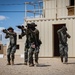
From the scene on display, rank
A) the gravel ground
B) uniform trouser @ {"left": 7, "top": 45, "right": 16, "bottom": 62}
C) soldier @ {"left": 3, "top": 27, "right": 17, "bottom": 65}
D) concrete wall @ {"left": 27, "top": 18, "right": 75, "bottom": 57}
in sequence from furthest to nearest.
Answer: concrete wall @ {"left": 27, "top": 18, "right": 75, "bottom": 57}
soldier @ {"left": 3, "top": 27, "right": 17, "bottom": 65}
uniform trouser @ {"left": 7, "top": 45, "right": 16, "bottom": 62}
the gravel ground

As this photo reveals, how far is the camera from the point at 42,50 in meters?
22.8

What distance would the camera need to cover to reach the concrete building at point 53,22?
2194 centimetres

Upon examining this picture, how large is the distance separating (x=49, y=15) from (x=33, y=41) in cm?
1043

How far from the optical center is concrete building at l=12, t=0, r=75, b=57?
72.0ft

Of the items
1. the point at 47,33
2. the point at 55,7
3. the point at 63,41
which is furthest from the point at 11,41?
the point at 55,7

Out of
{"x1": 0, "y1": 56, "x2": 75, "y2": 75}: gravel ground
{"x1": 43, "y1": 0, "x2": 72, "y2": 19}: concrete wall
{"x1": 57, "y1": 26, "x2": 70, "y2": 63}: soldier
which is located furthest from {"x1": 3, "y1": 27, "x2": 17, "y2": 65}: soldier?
→ {"x1": 43, "y1": 0, "x2": 72, "y2": 19}: concrete wall

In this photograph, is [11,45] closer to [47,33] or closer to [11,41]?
[11,41]

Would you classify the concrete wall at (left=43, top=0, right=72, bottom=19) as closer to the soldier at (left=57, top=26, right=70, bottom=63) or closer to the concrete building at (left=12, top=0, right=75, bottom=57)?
the concrete building at (left=12, top=0, right=75, bottom=57)

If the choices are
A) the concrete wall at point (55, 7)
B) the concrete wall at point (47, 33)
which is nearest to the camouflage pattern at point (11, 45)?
the concrete wall at point (47, 33)

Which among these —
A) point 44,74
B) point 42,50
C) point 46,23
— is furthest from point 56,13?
point 44,74

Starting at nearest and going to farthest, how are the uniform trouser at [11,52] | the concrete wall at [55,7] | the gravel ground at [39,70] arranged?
1. the gravel ground at [39,70]
2. the uniform trouser at [11,52]
3. the concrete wall at [55,7]

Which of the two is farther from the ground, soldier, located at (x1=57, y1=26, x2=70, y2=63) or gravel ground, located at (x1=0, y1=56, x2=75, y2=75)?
soldier, located at (x1=57, y1=26, x2=70, y2=63)

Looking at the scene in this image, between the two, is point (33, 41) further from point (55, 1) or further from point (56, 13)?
point (55, 1)

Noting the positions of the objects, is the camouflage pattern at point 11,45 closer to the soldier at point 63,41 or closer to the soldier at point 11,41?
the soldier at point 11,41
